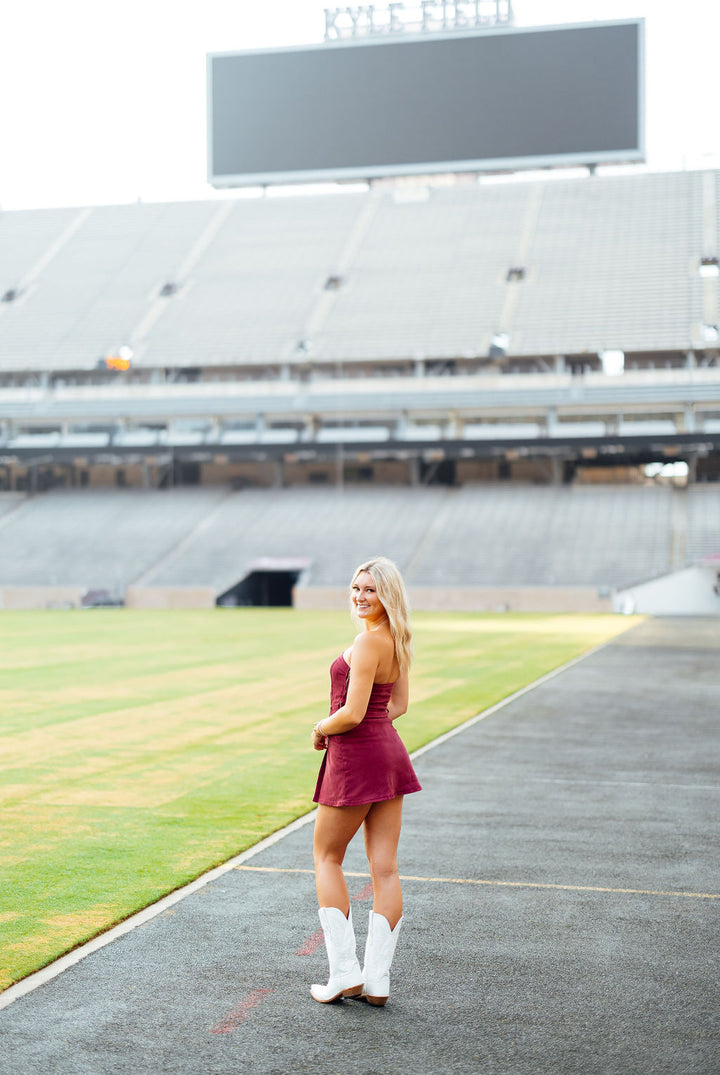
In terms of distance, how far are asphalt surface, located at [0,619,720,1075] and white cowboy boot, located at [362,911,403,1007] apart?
0.27 feet

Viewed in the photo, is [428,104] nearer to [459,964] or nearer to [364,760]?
[459,964]

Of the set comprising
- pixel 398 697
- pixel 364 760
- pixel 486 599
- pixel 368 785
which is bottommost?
pixel 486 599

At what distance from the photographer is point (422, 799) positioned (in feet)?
33.3

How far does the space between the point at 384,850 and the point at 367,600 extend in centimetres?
114

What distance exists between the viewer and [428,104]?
233 ft

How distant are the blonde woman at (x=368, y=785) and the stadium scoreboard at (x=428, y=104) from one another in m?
68.8

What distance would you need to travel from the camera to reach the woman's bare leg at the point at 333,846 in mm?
5223

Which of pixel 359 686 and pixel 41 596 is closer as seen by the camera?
pixel 359 686

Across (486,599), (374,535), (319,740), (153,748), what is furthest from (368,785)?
(374,535)

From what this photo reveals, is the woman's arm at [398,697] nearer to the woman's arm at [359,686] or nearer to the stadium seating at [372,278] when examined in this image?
the woman's arm at [359,686]

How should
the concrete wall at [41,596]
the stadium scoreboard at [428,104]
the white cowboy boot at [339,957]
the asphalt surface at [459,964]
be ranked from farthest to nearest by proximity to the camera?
the stadium scoreboard at [428,104] → the concrete wall at [41,596] → the white cowboy boot at [339,957] → the asphalt surface at [459,964]

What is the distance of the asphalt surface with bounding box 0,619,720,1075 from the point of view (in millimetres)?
4711

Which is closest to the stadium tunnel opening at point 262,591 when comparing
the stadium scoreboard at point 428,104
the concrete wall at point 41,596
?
the concrete wall at point 41,596

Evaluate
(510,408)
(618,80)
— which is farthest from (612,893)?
(618,80)
